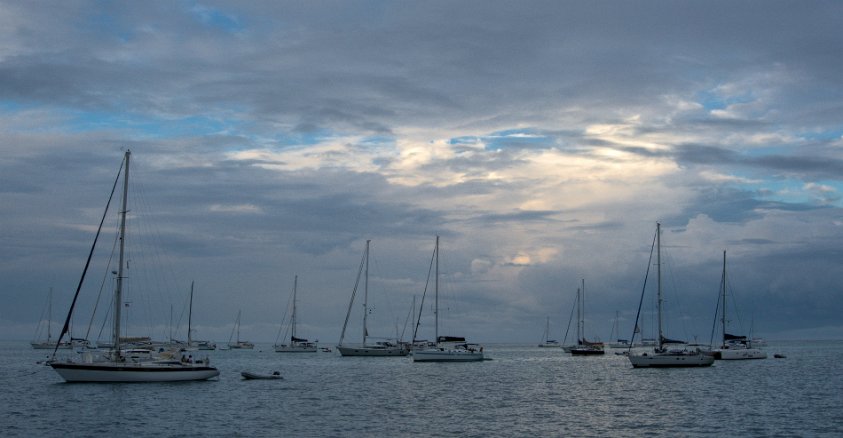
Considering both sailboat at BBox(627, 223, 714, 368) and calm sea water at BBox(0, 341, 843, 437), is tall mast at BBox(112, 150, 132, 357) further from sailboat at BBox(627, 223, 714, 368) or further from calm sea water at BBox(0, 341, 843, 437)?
sailboat at BBox(627, 223, 714, 368)

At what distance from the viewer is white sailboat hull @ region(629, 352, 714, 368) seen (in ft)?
329

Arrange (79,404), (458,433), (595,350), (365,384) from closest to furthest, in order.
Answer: (458,433) → (79,404) → (365,384) → (595,350)

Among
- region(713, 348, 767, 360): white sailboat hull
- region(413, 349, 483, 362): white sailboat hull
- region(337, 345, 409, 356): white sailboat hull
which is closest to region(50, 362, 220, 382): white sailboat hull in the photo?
region(413, 349, 483, 362): white sailboat hull

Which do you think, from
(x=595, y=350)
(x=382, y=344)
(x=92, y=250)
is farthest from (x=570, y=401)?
(x=595, y=350)

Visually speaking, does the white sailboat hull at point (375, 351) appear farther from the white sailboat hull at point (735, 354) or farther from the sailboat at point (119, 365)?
the sailboat at point (119, 365)

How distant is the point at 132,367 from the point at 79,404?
11111 mm

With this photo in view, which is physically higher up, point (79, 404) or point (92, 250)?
point (92, 250)

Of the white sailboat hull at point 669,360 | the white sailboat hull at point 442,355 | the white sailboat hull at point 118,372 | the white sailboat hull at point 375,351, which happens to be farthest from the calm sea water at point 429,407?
the white sailboat hull at point 375,351

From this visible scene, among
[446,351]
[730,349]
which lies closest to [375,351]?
[446,351]

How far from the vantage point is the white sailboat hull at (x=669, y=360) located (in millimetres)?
100250

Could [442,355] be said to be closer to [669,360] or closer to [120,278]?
[669,360]

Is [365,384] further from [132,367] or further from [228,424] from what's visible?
[228,424]

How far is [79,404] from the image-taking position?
5803 cm

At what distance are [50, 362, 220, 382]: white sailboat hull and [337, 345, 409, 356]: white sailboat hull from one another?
262ft
